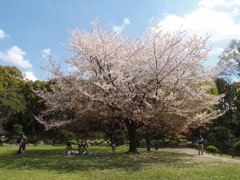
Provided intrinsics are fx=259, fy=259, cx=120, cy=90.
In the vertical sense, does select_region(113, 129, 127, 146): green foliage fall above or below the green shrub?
above

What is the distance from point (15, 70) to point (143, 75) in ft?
82.5

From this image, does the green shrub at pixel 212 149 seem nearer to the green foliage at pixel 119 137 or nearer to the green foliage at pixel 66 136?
the green foliage at pixel 119 137

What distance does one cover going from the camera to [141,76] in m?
16.9

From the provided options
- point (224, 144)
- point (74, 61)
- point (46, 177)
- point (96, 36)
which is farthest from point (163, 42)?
point (224, 144)

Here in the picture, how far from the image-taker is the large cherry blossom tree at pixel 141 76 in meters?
15.6

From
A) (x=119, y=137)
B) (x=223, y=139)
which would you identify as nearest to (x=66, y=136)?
(x=119, y=137)

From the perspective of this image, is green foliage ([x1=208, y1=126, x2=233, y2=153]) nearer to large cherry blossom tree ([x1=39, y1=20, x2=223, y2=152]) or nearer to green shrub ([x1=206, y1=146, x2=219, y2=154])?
green shrub ([x1=206, y1=146, x2=219, y2=154])

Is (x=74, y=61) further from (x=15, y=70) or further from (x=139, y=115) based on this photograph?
(x=15, y=70)

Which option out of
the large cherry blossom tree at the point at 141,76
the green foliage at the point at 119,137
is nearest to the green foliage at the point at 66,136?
the green foliage at the point at 119,137

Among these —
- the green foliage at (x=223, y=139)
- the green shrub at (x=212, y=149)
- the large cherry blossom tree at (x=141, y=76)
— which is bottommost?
the green shrub at (x=212, y=149)

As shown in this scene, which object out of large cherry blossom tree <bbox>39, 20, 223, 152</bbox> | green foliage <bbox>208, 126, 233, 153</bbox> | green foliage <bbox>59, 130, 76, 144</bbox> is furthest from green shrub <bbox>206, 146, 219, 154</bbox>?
green foliage <bbox>59, 130, 76, 144</bbox>

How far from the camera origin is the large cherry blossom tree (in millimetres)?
15633

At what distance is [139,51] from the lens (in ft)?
53.5

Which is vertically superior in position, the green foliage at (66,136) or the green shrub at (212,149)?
the green foliage at (66,136)
